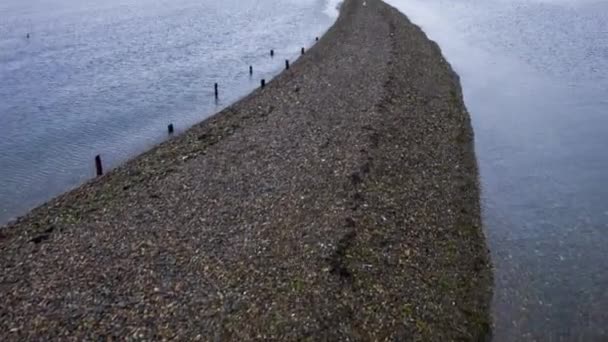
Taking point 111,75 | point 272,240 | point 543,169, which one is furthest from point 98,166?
point 111,75

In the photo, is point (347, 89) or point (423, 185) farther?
point (347, 89)

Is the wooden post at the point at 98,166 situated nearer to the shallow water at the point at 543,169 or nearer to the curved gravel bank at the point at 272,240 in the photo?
the curved gravel bank at the point at 272,240

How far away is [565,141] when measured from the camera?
27969 mm

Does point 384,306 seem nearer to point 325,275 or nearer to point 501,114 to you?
point 325,275

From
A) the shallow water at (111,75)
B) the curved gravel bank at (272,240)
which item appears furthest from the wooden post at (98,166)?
the curved gravel bank at (272,240)

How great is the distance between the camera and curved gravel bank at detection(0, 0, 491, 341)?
13703mm

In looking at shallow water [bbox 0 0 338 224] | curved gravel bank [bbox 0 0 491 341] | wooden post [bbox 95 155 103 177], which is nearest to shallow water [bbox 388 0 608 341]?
curved gravel bank [bbox 0 0 491 341]

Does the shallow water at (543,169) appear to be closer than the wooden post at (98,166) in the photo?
Yes

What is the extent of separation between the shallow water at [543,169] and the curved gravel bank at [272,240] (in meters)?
1.18

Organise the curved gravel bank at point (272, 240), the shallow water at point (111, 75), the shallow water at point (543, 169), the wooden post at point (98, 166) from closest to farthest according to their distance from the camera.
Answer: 1. the curved gravel bank at point (272, 240)
2. the shallow water at point (543, 169)
3. the wooden post at point (98, 166)
4. the shallow water at point (111, 75)

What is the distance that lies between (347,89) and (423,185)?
42.4 ft

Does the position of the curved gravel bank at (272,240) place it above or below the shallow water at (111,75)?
above

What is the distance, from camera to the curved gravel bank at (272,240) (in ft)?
45.0

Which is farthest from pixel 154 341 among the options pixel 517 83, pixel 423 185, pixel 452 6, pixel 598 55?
pixel 452 6
